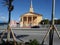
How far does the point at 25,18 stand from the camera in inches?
2562

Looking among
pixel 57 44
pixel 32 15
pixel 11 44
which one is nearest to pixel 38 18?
pixel 32 15

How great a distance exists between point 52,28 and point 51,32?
8.0 inches

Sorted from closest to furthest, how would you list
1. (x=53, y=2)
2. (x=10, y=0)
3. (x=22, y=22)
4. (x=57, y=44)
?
(x=53, y=2)
(x=10, y=0)
(x=57, y=44)
(x=22, y=22)

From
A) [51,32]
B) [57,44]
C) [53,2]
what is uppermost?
[53,2]

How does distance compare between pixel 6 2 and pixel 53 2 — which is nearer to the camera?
pixel 53 2

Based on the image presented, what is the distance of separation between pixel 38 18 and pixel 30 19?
2.55 meters

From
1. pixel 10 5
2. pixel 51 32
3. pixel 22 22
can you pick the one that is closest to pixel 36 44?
pixel 51 32

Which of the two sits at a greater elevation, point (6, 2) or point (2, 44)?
point (6, 2)

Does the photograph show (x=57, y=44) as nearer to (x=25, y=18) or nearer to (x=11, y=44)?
(x=11, y=44)

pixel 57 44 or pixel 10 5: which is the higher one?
pixel 10 5

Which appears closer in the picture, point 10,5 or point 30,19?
point 10,5

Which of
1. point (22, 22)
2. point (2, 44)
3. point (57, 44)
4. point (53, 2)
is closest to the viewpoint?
point (53, 2)

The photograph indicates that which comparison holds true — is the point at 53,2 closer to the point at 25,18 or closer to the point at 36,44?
the point at 36,44

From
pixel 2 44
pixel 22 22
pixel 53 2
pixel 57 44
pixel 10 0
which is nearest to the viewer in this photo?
pixel 53 2
